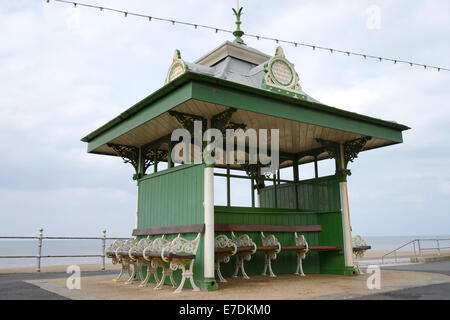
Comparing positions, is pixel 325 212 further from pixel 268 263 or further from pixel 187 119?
pixel 187 119

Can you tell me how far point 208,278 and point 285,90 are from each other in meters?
4.28

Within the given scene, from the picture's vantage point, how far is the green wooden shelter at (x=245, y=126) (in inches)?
267

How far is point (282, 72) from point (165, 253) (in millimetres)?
4704

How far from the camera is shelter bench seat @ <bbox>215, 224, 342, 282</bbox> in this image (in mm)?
7603

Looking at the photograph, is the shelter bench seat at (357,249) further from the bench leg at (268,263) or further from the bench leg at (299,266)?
the bench leg at (268,263)

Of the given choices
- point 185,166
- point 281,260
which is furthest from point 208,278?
point 281,260

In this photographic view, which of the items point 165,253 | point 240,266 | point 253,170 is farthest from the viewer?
point 253,170

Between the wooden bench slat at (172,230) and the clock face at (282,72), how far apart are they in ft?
11.9

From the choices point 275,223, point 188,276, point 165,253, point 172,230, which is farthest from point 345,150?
point 165,253

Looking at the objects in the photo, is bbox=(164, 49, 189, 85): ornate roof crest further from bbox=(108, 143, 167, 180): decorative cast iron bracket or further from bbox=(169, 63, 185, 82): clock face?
bbox=(108, 143, 167, 180): decorative cast iron bracket

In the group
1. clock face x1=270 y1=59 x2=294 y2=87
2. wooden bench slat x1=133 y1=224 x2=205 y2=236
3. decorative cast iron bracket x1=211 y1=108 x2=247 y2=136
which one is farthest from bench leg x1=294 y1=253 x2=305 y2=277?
clock face x1=270 y1=59 x2=294 y2=87

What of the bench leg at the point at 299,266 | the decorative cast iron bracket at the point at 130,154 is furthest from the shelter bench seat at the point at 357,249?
the decorative cast iron bracket at the point at 130,154

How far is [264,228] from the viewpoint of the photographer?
29.7ft
